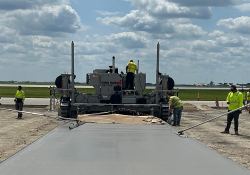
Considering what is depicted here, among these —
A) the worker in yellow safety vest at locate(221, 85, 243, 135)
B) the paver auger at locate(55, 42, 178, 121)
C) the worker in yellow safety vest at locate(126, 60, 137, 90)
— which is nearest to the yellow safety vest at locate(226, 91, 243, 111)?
the worker in yellow safety vest at locate(221, 85, 243, 135)

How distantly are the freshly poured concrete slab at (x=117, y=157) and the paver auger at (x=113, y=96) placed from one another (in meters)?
5.89

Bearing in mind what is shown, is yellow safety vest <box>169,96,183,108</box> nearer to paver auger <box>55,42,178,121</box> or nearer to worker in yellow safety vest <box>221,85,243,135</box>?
paver auger <box>55,42,178,121</box>

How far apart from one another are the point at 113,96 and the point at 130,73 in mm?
1317

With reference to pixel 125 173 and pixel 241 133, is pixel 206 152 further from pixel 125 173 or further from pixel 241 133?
pixel 241 133

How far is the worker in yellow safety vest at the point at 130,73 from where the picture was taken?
50.8 ft

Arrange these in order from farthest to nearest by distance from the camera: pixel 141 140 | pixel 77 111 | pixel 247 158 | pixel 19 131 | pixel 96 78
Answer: pixel 96 78
pixel 77 111
pixel 19 131
pixel 247 158
pixel 141 140

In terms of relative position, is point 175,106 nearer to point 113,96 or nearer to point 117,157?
point 113,96

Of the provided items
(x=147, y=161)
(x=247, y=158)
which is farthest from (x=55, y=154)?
(x=247, y=158)

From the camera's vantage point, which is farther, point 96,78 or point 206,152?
point 96,78

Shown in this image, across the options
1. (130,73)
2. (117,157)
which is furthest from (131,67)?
(117,157)

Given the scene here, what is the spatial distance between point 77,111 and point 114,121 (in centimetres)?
327

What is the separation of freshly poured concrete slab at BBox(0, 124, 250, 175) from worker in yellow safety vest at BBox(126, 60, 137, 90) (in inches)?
274

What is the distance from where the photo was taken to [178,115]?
52.1 ft

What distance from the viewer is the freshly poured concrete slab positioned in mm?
5203
